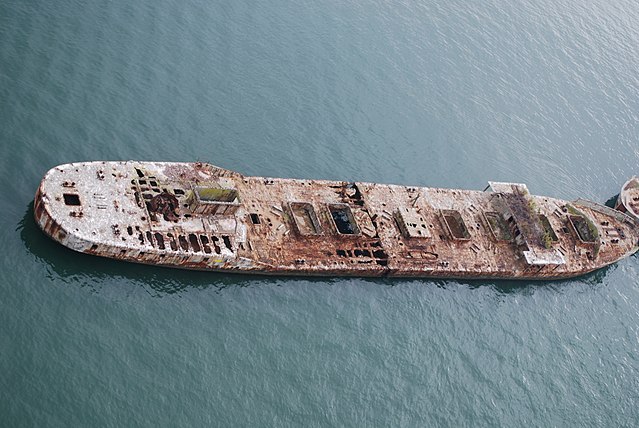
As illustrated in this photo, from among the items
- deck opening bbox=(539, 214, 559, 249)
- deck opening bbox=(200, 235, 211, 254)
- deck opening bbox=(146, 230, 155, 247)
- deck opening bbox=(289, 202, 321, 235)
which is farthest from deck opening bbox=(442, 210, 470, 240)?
deck opening bbox=(146, 230, 155, 247)

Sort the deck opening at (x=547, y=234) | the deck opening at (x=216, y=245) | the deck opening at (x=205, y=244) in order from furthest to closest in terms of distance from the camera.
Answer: the deck opening at (x=547, y=234) → the deck opening at (x=216, y=245) → the deck opening at (x=205, y=244)

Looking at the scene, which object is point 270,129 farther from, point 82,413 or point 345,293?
point 82,413

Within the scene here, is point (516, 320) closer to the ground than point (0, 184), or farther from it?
farther from it

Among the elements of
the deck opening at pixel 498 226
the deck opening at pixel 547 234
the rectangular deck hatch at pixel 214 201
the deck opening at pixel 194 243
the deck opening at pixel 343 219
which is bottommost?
the deck opening at pixel 194 243

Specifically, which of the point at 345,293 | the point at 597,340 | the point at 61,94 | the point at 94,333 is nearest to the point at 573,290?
the point at 597,340

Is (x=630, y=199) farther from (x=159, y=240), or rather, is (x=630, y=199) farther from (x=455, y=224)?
(x=159, y=240)

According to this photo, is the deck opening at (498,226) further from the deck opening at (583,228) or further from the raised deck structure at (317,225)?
the deck opening at (583,228)

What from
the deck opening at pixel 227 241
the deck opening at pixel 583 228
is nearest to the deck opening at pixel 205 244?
the deck opening at pixel 227 241
